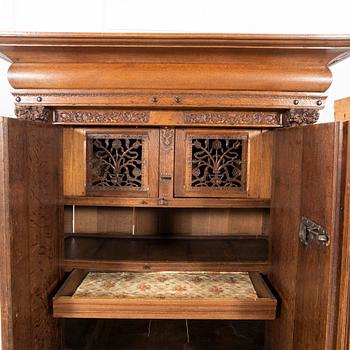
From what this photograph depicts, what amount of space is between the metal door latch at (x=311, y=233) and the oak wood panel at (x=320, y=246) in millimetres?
14

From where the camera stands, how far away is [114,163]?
148 cm

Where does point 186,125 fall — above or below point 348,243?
above

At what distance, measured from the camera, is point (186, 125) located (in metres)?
1.35

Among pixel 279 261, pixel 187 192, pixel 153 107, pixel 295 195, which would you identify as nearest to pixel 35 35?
pixel 153 107

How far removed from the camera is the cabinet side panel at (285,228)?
1.15 meters

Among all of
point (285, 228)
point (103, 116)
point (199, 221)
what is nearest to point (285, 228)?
point (285, 228)

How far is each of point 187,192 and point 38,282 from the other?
0.65 meters

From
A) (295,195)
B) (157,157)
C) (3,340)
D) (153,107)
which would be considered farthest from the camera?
(157,157)

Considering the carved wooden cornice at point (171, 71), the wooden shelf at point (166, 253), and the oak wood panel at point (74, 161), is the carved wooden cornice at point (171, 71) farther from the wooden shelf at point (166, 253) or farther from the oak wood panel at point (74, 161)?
the wooden shelf at point (166, 253)

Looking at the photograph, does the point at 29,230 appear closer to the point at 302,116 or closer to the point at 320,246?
the point at 320,246

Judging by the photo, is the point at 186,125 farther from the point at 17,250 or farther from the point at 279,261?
the point at 17,250

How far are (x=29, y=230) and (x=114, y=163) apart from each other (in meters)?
0.49
